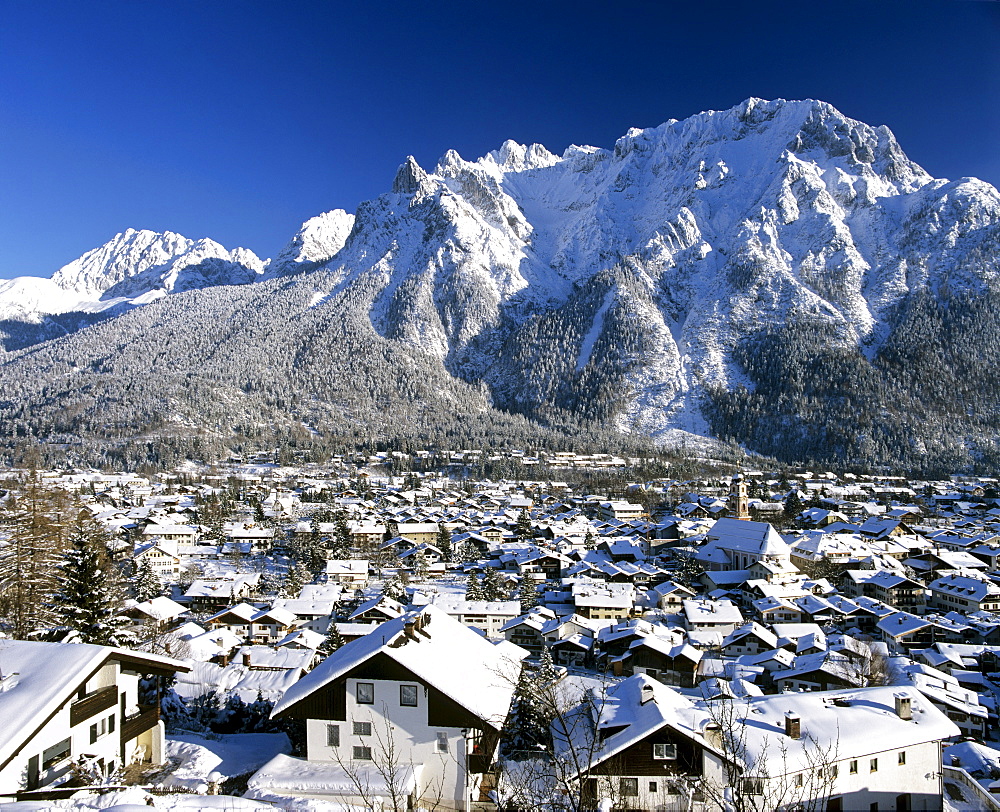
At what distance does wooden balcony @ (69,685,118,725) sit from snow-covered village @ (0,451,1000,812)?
4cm

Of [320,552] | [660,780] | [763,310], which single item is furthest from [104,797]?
[763,310]

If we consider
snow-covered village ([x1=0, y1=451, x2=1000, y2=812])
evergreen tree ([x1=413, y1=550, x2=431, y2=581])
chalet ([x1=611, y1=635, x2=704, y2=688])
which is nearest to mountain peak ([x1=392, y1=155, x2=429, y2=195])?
snow-covered village ([x1=0, y1=451, x2=1000, y2=812])

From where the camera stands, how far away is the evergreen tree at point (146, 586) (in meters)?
32.4

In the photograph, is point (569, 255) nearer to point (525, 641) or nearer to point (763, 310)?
point (763, 310)

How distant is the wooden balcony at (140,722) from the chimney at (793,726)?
9867 mm

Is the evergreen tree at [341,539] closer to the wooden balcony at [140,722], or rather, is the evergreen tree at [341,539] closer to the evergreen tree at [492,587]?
the evergreen tree at [492,587]

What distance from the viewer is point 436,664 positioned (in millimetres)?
10672

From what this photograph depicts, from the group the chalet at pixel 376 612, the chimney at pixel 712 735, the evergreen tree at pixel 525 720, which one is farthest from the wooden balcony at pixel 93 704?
the chalet at pixel 376 612

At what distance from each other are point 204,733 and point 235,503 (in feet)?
173

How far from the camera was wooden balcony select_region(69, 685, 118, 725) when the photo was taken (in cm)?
895

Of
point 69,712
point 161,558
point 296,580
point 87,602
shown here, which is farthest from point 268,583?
point 69,712

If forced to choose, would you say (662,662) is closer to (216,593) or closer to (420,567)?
(420,567)

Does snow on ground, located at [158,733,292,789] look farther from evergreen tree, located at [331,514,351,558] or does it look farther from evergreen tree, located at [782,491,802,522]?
evergreen tree, located at [782,491,802,522]

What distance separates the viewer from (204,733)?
12.8m
